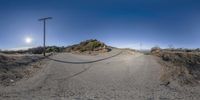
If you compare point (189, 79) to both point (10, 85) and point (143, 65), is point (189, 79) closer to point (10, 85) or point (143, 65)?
Answer: point (143, 65)

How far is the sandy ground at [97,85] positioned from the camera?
12867 mm

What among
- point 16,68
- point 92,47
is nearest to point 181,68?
point 16,68

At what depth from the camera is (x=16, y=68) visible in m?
→ 17.9

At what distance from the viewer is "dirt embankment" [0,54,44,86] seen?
15917 mm

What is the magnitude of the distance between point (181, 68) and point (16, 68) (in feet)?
42.4

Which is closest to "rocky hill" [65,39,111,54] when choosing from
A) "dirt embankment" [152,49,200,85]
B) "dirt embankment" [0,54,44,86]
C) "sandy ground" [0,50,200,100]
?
"dirt embankment" [152,49,200,85]

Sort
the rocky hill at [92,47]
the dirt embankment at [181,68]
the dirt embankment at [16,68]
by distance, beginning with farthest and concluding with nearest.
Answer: the rocky hill at [92,47] < the dirt embankment at [181,68] < the dirt embankment at [16,68]

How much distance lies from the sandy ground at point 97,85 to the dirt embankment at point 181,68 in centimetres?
81

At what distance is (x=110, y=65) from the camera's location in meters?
22.2

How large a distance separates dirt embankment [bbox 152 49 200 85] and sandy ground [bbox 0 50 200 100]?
81 cm

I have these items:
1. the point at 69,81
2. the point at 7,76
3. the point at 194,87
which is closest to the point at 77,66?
the point at 69,81

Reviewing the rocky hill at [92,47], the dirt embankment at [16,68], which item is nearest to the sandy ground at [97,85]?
the dirt embankment at [16,68]

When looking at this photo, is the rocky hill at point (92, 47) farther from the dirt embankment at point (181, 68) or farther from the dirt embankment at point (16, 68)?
the dirt embankment at point (16, 68)

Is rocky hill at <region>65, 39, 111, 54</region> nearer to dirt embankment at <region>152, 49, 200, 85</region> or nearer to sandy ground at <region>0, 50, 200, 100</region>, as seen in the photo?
dirt embankment at <region>152, 49, 200, 85</region>
